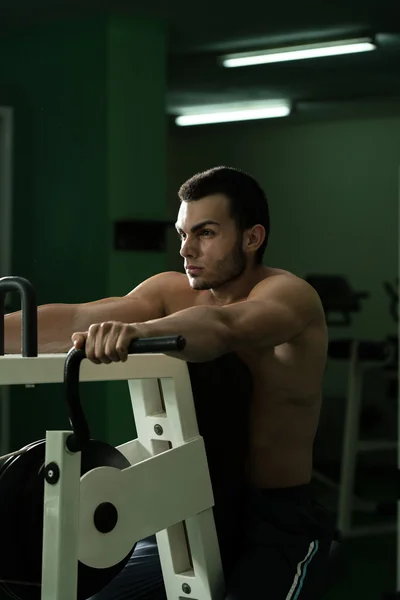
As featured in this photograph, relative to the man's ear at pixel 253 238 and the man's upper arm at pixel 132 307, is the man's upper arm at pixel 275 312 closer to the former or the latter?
the man's ear at pixel 253 238

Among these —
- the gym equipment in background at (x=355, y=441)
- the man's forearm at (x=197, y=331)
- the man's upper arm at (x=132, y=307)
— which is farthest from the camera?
the gym equipment in background at (x=355, y=441)

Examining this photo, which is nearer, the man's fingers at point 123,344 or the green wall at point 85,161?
the man's fingers at point 123,344

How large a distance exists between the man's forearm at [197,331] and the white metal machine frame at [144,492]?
8 centimetres

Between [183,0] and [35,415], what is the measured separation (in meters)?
2.37

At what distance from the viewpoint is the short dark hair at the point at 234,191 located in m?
1.83

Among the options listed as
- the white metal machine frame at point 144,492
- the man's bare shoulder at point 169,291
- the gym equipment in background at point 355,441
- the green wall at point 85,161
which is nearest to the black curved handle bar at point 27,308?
the white metal machine frame at point 144,492

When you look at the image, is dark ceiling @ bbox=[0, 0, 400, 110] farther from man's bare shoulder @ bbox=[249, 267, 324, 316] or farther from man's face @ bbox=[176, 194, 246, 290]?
man's bare shoulder @ bbox=[249, 267, 324, 316]

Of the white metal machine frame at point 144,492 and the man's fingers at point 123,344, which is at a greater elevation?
the man's fingers at point 123,344

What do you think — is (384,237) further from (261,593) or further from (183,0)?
(261,593)

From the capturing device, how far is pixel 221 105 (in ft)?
24.7

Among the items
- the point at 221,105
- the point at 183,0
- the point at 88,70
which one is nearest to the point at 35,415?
the point at 88,70

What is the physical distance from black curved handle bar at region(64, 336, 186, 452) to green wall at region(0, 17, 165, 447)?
3.79m

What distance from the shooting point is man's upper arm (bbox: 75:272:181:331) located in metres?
2.04

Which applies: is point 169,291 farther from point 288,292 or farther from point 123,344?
point 123,344
